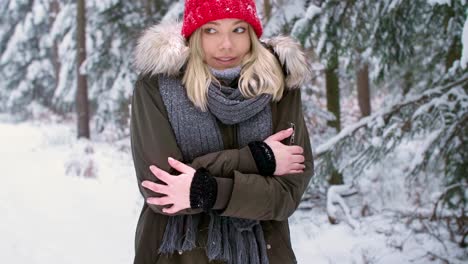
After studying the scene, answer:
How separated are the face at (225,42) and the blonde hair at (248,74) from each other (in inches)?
1.3

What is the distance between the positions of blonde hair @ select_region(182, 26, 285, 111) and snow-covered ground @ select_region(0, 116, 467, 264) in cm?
333

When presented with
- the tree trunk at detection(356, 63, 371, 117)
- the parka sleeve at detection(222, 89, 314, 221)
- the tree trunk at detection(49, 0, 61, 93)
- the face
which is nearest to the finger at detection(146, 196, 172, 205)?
the parka sleeve at detection(222, 89, 314, 221)

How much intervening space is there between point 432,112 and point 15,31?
22892 mm

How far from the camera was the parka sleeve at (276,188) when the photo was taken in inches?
73.7

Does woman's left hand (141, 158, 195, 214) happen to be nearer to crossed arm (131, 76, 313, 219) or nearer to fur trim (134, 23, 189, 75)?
crossed arm (131, 76, 313, 219)

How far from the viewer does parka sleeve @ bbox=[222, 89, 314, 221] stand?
1.87 m

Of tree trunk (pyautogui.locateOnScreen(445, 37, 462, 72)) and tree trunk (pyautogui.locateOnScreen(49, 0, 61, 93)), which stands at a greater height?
tree trunk (pyautogui.locateOnScreen(49, 0, 61, 93))

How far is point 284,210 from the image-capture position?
1.99 meters

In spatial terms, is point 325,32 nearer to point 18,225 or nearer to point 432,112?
point 432,112

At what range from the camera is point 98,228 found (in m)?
5.77

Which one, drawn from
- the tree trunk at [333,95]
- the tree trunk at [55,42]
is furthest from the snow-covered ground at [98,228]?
the tree trunk at [55,42]

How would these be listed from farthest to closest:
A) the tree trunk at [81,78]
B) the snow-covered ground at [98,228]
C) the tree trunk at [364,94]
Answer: the tree trunk at [81,78]
the tree trunk at [364,94]
the snow-covered ground at [98,228]

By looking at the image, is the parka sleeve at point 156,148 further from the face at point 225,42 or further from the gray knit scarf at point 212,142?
the face at point 225,42

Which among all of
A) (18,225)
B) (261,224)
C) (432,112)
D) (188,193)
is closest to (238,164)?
(188,193)
